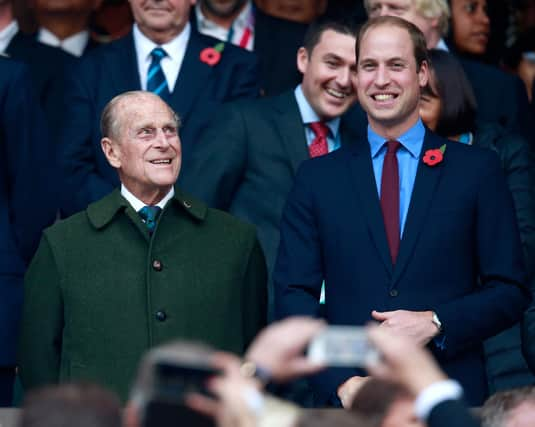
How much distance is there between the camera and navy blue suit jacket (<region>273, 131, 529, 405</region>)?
220 inches

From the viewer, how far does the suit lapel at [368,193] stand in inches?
222

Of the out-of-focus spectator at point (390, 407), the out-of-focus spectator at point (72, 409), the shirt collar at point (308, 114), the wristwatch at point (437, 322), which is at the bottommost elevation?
the wristwatch at point (437, 322)

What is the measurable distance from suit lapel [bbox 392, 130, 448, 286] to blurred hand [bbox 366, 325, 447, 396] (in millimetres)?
2024

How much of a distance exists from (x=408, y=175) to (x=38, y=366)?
1513 millimetres

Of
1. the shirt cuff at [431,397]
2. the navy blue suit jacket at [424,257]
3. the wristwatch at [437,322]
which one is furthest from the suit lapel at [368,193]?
the shirt cuff at [431,397]

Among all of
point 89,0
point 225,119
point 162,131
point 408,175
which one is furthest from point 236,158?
point 89,0

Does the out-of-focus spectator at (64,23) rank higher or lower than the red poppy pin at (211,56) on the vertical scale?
higher

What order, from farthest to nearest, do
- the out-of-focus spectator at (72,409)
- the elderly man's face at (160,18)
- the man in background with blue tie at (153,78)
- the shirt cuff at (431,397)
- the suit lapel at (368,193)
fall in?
the elderly man's face at (160,18)
the man in background with blue tie at (153,78)
the suit lapel at (368,193)
the shirt cuff at (431,397)
the out-of-focus spectator at (72,409)

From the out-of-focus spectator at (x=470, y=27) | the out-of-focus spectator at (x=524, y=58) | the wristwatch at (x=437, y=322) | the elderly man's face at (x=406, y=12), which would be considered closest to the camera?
the wristwatch at (x=437, y=322)

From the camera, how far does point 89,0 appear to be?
27.1 feet

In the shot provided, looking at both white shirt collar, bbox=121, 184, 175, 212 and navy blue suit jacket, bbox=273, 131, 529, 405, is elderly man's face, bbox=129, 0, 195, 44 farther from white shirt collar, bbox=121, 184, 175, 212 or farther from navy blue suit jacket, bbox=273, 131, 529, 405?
navy blue suit jacket, bbox=273, 131, 529, 405

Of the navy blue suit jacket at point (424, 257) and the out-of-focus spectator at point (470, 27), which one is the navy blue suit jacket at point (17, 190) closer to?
the navy blue suit jacket at point (424, 257)

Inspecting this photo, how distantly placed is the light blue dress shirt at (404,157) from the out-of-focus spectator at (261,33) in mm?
2065

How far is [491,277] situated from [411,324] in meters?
0.39
